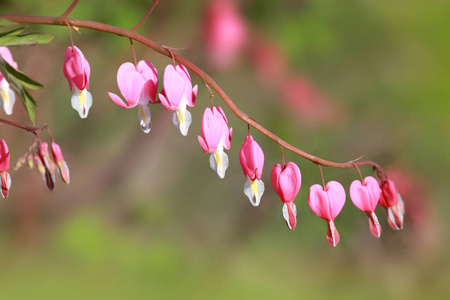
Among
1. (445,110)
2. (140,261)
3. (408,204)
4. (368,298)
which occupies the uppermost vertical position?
(445,110)

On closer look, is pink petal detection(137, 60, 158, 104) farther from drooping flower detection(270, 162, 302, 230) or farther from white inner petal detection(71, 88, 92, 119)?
drooping flower detection(270, 162, 302, 230)

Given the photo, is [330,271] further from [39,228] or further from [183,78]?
[183,78]

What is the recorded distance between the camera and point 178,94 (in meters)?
0.69

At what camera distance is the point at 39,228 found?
272 centimetres

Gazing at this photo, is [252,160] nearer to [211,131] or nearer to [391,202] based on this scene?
[211,131]

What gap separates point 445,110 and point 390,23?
79 centimetres

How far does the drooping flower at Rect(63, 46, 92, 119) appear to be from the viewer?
0.68m

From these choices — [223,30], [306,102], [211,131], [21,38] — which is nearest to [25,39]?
[21,38]

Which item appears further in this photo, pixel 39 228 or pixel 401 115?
pixel 39 228

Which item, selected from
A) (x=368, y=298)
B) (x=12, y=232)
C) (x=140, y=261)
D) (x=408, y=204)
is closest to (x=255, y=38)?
(x=408, y=204)

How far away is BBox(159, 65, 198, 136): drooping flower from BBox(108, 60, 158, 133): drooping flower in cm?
2

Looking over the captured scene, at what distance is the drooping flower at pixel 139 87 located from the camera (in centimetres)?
70

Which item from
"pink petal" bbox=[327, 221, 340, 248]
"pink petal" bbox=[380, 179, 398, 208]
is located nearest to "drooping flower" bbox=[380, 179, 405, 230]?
"pink petal" bbox=[380, 179, 398, 208]

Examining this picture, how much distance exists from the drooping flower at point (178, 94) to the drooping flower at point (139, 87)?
0.02m
